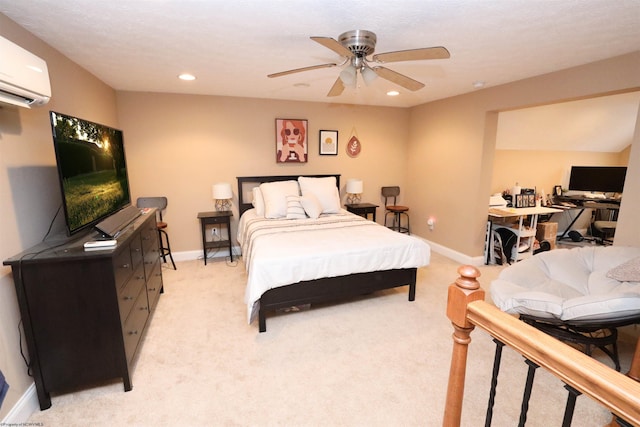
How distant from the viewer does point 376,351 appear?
2.38 metres

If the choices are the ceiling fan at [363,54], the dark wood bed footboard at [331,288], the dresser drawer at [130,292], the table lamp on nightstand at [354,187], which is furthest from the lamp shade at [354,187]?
the dresser drawer at [130,292]

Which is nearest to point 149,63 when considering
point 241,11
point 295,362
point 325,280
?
point 241,11

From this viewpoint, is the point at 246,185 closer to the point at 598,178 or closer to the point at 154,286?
the point at 154,286

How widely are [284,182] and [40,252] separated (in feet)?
9.17

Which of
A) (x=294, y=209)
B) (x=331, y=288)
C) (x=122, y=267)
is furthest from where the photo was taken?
(x=294, y=209)

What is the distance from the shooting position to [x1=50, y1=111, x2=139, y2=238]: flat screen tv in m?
1.82

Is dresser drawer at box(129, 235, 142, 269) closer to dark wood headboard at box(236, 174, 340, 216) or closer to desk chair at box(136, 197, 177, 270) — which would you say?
desk chair at box(136, 197, 177, 270)

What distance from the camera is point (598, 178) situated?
525 cm

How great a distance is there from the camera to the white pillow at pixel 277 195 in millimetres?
3875

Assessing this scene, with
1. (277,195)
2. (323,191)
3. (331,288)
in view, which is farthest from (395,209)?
(331,288)

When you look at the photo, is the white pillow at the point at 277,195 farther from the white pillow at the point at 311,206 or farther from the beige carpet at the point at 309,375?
the beige carpet at the point at 309,375

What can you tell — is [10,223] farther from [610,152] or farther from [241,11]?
[610,152]

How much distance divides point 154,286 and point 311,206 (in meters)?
1.93

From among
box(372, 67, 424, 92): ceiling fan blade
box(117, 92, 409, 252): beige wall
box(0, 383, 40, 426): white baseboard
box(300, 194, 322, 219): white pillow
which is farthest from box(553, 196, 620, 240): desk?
box(0, 383, 40, 426): white baseboard
